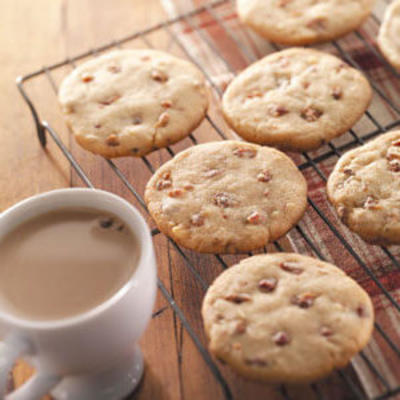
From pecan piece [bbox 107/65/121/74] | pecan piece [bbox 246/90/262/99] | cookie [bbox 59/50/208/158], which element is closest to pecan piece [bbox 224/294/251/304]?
cookie [bbox 59/50/208/158]

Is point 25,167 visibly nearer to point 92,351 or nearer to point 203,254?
point 203,254

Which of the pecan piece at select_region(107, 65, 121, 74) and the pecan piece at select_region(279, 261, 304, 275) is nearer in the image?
the pecan piece at select_region(279, 261, 304, 275)

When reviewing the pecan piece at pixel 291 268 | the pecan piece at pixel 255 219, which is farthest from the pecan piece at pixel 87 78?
the pecan piece at pixel 291 268

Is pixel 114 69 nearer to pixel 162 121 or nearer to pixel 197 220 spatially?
pixel 162 121

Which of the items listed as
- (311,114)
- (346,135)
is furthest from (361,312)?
(346,135)

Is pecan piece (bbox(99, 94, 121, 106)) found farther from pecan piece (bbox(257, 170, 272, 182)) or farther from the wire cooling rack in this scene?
pecan piece (bbox(257, 170, 272, 182))

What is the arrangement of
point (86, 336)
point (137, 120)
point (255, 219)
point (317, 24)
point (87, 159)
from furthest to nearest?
point (317, 24) → point (87, 159) → point (137, 120) → point (255, 219) → point (86, 336)
